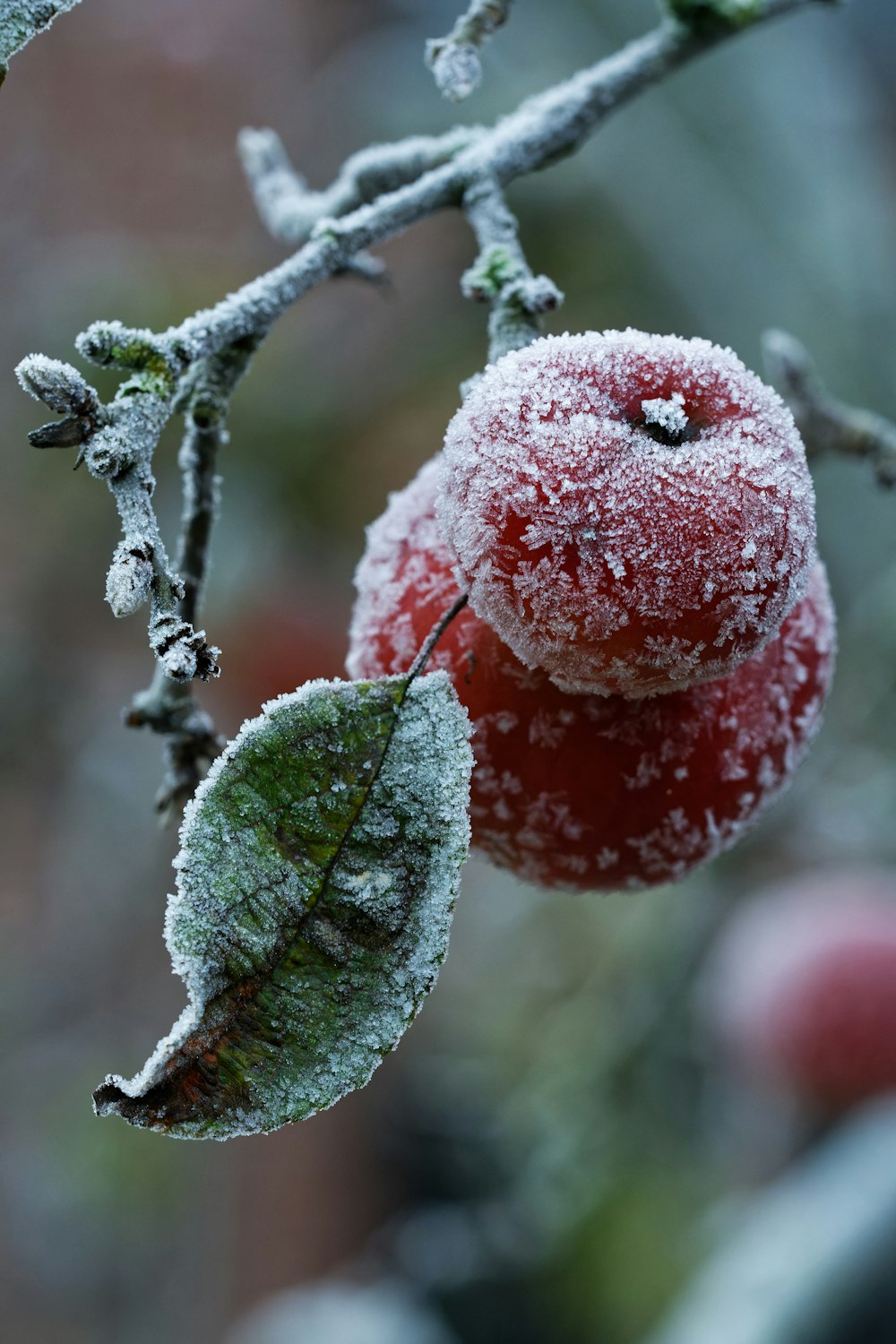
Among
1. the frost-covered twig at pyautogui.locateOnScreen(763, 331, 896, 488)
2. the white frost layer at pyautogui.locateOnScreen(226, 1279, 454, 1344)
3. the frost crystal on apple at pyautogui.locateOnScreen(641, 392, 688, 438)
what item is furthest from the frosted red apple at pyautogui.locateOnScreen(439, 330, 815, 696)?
the white frost layer at pyautogui.locateOnScreen(226, 1279, 454, 1344)

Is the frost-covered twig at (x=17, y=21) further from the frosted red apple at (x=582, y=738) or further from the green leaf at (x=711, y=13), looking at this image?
the green leaf at (x=711, y=13)

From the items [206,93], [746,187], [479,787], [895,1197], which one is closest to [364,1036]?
[479,787]

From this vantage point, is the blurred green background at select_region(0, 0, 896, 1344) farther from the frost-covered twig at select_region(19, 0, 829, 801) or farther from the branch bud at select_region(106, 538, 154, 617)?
the branch bud at select_region(106, 538, 154, 617)

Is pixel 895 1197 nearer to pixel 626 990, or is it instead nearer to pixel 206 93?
pixel 626 990

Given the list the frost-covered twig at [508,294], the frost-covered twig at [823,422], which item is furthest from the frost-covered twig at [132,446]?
the frost-covered twig at [823,422]

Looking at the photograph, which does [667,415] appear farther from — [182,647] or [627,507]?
[182,647]
